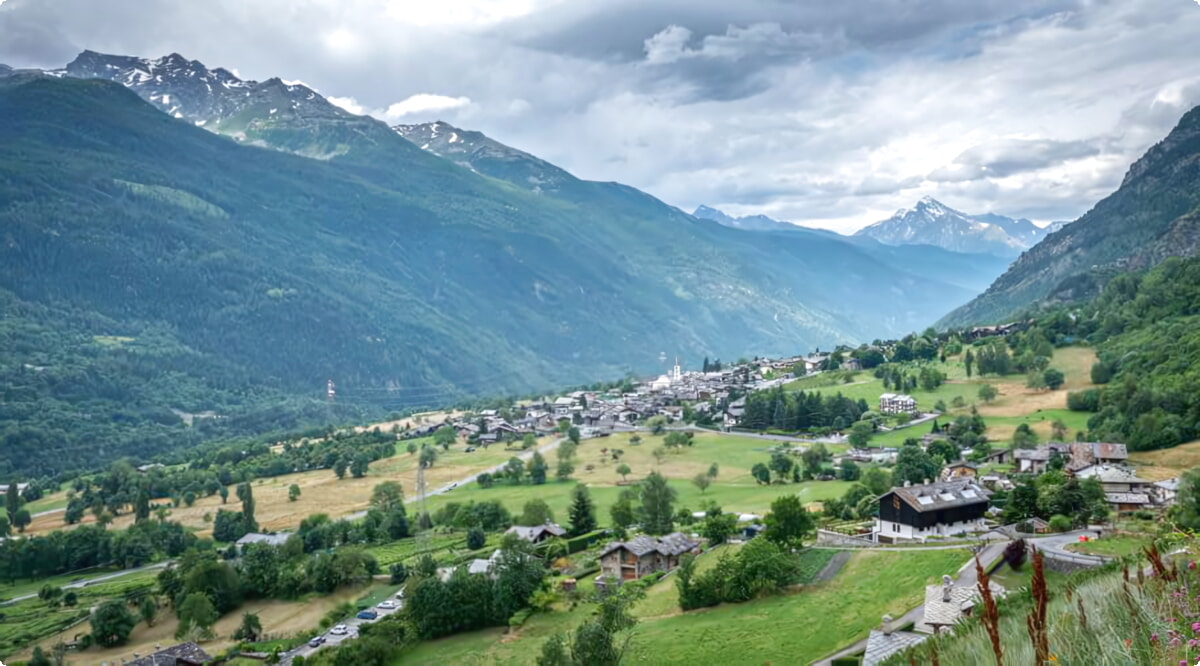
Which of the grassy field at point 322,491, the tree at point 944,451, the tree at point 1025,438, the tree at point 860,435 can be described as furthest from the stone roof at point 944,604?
the grassy field at point 322,491

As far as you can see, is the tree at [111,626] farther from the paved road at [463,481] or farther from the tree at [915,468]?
the tree at [915,468]

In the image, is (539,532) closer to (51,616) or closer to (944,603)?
(51,616)

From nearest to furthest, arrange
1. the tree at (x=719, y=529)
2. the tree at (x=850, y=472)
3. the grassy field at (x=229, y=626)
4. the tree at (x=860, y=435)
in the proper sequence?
the grassy field at (x=229, y=626) < the tree at (x=719, y=529) < the tree at (x=850, y=472) < the tree at (x=860, y=435)

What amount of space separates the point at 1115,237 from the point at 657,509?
146 meters

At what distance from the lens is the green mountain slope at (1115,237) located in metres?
132

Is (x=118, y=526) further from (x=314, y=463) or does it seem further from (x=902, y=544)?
(x=902, y=544)

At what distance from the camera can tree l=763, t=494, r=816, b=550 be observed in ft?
114

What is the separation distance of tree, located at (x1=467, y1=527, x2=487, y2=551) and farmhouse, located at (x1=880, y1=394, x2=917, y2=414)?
41.9m

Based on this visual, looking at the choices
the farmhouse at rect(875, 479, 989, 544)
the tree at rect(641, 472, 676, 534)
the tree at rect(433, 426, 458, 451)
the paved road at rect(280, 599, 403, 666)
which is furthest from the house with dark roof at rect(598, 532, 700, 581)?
the tree at rect(433, 426, 458, 451)

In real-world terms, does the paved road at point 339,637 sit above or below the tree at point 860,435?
below

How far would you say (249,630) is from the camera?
39062 mm

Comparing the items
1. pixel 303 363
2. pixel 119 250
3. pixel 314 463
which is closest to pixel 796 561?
pixel 314 463

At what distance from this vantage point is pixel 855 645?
2434 centimetres

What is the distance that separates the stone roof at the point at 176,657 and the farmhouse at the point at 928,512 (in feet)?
92.7
